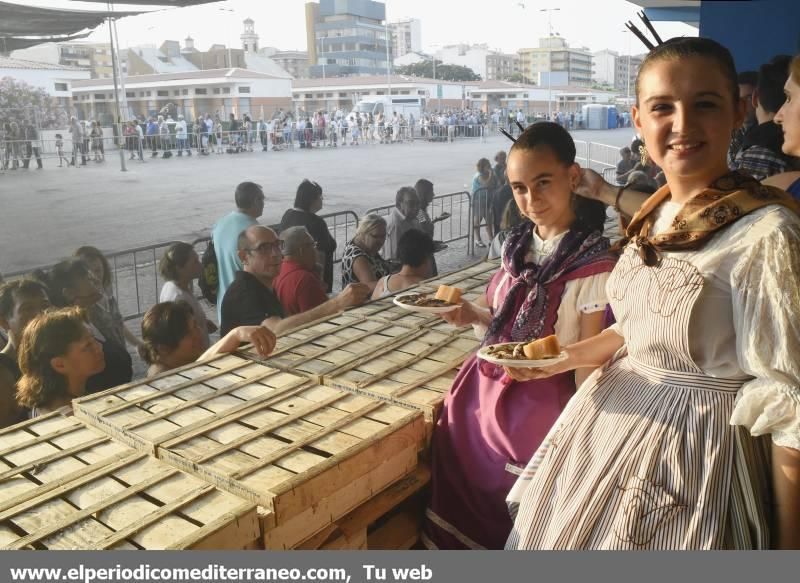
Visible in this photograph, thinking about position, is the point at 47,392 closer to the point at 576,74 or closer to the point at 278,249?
the point at 278,249

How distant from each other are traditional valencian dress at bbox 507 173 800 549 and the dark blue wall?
6232 millimetres

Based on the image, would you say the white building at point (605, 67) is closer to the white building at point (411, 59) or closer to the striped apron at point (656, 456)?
the white building at point (411, 59)

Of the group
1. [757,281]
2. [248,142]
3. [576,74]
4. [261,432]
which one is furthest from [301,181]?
[757,281]

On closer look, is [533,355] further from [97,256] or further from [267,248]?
[267,248]

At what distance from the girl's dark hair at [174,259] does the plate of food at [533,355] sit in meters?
2.25

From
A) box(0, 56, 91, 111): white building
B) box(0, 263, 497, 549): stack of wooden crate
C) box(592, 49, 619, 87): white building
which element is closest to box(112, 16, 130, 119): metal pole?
box(0, 56, 91, 111): white building

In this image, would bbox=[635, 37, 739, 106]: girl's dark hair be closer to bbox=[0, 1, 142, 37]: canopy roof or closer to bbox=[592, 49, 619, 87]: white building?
bbox=[0, 1, 142, 37]: canopy roof

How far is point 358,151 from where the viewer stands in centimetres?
441

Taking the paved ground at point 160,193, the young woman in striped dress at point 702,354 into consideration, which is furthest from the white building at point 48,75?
the young woman in striped dress at point 702,354

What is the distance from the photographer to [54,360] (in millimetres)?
2748

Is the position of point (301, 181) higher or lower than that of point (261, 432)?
higher

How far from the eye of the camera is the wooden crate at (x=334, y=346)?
2.65 meters

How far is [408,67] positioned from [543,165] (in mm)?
3001

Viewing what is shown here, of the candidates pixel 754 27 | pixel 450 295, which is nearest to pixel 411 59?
pixel 450 295
